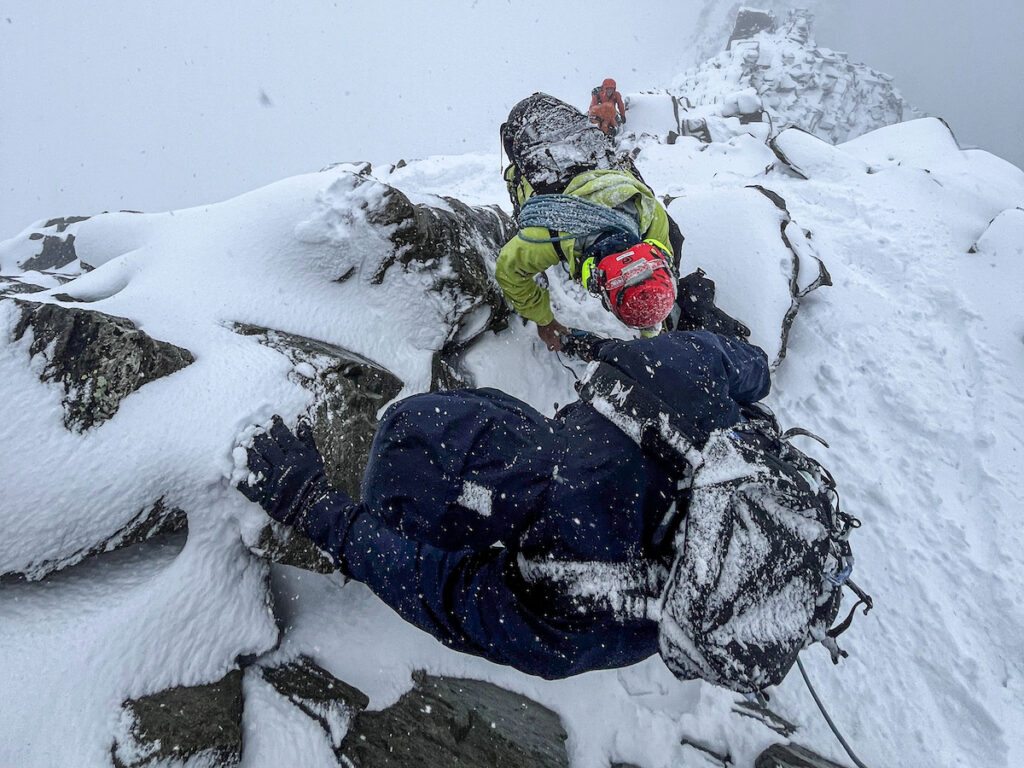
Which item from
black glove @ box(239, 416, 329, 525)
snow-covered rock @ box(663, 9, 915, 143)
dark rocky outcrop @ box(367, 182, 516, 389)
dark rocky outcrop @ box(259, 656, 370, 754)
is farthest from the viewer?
snow-covered rock @ box(663, 9, 915, 143)

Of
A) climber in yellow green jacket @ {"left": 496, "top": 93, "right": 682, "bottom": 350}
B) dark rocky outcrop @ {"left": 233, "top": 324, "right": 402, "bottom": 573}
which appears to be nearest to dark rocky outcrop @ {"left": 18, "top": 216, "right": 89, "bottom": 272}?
dark rocky outcrop @ {"left": 233, "top": 324, "right": 402, "bottom": 573}

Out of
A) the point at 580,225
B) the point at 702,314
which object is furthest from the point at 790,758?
the point at 580,225

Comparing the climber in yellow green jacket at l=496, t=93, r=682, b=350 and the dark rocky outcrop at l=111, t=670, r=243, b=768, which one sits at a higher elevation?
the climber in yellow green jacket at l=496, t=93, r=682, b=350

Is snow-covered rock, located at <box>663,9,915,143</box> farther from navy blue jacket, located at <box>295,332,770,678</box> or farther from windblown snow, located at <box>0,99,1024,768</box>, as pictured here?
navy blue jacket, located at <box>295,332,770,678</box>

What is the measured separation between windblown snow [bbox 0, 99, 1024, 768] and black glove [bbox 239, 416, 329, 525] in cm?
18

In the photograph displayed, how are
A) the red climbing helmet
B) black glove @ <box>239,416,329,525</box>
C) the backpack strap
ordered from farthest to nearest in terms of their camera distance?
the red climbing helmet, black glove @ <box>239,416,329,525</box>, the backpack strap

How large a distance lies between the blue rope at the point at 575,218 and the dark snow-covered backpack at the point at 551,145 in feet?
1.98

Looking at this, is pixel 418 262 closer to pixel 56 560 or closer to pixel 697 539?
pixel 56 560

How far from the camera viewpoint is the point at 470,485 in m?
1.60

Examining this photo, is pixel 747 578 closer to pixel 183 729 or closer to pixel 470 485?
pixel 470 485

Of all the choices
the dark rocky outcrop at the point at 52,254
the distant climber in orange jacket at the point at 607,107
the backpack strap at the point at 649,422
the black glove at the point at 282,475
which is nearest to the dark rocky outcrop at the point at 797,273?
the backpack strap at the point at 649,422

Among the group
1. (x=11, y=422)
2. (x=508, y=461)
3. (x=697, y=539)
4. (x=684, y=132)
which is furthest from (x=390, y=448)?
(x=684, y=132)

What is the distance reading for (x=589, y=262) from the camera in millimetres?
3146

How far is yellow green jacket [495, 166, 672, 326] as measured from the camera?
11.2ft
